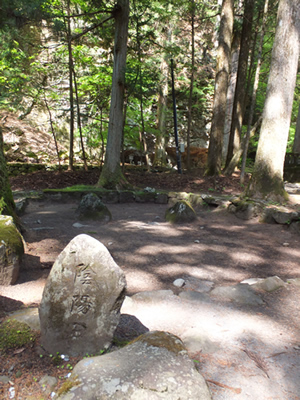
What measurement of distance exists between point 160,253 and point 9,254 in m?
2.36

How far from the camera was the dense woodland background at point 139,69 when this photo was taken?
30.8 ft

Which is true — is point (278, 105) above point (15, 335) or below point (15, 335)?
above

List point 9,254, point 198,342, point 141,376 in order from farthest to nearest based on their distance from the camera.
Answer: point 9,254 < point 198,342 < point 141,376

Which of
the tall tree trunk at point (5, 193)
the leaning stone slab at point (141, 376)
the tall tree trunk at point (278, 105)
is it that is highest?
the tall tree trunk at point (278, 105)

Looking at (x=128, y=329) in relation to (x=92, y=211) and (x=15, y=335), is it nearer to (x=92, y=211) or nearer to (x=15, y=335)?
(x=15, y=335)

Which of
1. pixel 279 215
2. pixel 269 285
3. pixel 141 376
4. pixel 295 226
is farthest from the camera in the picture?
pixel 279 215

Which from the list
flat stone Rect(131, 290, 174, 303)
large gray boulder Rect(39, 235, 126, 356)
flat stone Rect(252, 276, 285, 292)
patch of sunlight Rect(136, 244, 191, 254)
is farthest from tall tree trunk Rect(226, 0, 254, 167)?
large gray boulder Rect(39, 235, 126, 356)

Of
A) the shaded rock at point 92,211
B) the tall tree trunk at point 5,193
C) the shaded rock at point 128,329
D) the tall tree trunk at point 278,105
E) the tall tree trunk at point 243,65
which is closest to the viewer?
the shaded rock at point 128,329

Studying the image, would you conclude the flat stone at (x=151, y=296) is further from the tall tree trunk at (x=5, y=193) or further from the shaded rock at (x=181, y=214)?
the shaded rock at (x=181, y=214)

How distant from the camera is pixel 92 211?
20.7 ft

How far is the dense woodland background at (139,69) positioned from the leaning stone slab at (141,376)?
624cm

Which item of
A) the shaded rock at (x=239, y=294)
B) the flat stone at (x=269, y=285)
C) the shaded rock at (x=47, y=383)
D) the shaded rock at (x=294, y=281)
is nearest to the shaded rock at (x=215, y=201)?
the shaded rock at (x=294, y=281)

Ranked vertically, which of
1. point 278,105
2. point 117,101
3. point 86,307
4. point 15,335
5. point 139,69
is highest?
point 139,69

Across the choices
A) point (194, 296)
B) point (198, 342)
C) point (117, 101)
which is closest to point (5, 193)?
point (194, 296)
